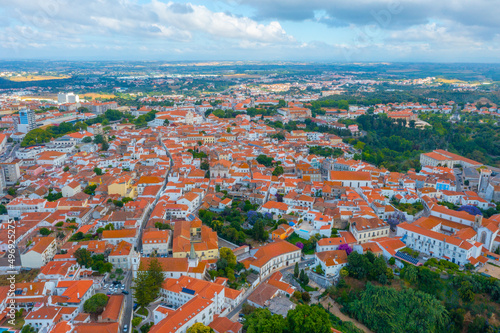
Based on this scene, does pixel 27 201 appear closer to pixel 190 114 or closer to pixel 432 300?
pixel 432 300

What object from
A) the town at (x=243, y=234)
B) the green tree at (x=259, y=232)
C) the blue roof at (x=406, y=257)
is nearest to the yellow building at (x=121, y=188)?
the town at (x=243, y=234)

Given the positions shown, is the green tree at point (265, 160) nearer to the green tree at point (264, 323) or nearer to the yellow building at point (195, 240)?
the yellow building at point (195, 240)

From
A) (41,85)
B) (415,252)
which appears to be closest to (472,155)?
(415,252)

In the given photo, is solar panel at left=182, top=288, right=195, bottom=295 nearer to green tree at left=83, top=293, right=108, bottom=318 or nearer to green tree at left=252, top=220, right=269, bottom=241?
green tree at left=83, top=293, right=108, bottom=318

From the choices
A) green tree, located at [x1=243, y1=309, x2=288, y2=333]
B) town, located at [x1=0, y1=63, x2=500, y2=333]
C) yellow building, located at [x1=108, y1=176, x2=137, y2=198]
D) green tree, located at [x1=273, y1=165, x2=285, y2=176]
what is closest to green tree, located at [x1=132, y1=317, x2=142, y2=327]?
town, located at [x1=0, y1=63, x2=500, y2=333]

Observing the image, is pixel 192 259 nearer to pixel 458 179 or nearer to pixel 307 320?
pixel 307 320

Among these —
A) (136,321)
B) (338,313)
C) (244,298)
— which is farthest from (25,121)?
(338,313)

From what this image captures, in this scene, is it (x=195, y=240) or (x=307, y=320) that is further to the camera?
(x=195, y=240)

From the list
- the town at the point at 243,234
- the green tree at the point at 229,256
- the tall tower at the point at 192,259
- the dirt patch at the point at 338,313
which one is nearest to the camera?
the town at the point at 243,234
